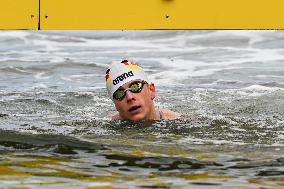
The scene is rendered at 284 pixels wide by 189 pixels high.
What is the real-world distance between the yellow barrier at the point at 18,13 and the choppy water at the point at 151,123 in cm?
107

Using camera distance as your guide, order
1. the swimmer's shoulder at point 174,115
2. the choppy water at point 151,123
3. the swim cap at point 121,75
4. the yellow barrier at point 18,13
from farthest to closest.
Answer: the swimmer's shoulder at point 174,115, the swim cap at point 121,75, the yellow barrier at point 18,13, the choppy water at point 151,123

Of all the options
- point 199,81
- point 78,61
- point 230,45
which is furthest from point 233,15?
point 230,45

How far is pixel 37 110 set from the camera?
10273 millimetres

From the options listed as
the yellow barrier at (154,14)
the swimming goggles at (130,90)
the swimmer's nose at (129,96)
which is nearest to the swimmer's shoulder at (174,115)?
the swimming goggles at (130,90)

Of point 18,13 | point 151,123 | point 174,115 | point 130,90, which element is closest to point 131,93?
point 130,90

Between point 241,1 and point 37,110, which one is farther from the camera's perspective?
point 37,110

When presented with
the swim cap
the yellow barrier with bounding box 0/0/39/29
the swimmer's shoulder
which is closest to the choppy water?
Answer: the swimmer's shoulder

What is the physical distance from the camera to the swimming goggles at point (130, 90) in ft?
27.3

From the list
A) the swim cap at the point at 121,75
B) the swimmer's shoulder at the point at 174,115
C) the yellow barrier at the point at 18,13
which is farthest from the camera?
the swimmer's shoulder at the point at 174,115

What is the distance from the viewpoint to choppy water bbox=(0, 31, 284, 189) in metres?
5.77

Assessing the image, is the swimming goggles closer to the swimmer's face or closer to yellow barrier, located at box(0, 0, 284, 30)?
the swimmer's face

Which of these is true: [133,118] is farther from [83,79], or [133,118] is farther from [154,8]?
[83,79]

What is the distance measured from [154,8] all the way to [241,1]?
0.82 metres

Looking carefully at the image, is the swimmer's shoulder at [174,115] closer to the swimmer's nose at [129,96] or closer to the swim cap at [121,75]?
the swim cap at [121,75]
